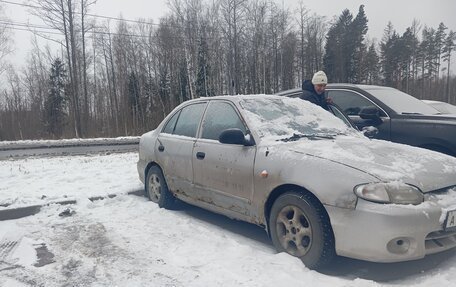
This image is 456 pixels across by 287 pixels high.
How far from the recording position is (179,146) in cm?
524

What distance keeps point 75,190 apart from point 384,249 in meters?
4.97

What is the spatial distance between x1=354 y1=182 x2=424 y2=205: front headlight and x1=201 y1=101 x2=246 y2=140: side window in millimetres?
1648

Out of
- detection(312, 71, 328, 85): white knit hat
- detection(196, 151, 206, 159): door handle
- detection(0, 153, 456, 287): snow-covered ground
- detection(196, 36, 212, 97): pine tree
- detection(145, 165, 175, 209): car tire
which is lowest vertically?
detection(0, 153, 456, 287): snow-covered ground

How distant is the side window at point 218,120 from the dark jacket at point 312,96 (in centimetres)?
172

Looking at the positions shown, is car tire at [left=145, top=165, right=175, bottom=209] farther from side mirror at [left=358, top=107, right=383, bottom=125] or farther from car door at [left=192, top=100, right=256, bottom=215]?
side mirror at [left=358, top=107, right=383, bottom=125]

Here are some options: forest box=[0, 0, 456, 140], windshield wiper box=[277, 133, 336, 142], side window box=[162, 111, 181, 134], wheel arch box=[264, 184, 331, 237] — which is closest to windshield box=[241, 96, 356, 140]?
windshield wiper box=[277, 133, 336, 142]

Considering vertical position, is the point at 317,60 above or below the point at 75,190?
above

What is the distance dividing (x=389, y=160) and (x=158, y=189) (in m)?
3.39

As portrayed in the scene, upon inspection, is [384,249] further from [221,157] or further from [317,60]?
[317,60]

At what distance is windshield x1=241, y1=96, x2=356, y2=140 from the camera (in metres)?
4.26

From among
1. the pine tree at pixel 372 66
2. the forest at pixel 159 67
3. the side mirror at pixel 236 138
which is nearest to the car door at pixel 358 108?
the side mirror at pixel 236 138

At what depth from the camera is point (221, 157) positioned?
441 cm

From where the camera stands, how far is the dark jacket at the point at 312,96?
6.00 m

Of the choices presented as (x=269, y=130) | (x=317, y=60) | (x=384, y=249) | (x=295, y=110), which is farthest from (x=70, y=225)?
(x=317, y=60)
